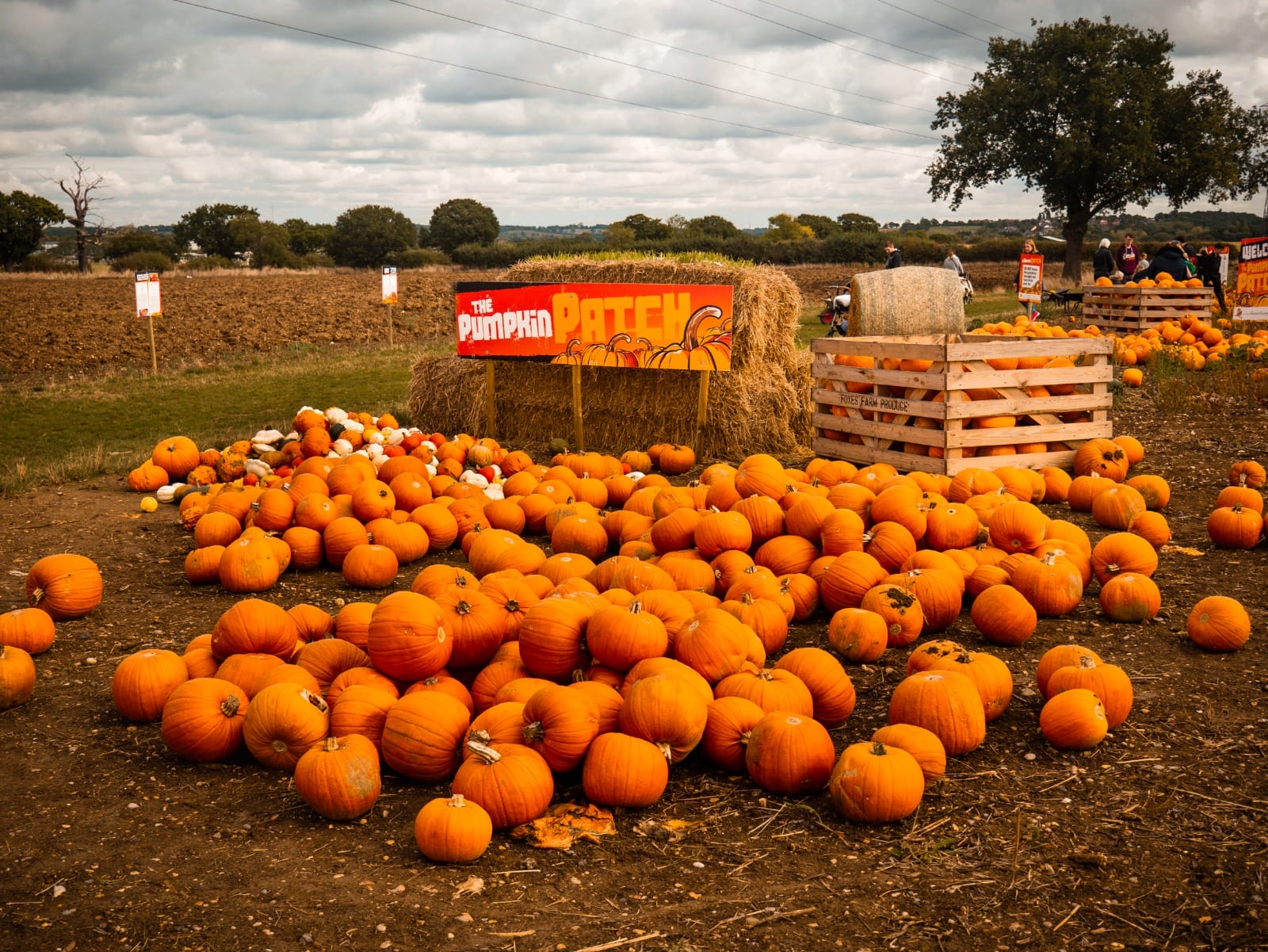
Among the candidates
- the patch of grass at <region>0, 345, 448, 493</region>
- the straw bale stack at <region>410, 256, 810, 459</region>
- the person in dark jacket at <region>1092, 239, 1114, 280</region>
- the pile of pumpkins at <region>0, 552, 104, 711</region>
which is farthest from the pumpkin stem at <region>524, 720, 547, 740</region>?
the person in dark jacket at <region>1092, 239, 1114, 280</region>

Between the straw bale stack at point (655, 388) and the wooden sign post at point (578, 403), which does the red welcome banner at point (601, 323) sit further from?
the straw bale stack at point (655, 388)

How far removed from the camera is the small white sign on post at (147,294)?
51.8 feet

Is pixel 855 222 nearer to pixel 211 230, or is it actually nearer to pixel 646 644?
pixel 211 230

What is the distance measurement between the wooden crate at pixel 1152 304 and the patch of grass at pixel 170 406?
1246cm

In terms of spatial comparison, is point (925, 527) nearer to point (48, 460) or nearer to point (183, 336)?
point (48, 460)

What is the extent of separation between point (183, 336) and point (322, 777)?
865 inches

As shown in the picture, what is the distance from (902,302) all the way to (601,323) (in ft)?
10.6

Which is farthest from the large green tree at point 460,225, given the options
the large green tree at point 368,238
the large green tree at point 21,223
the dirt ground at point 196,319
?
the dirt ground at point 196,319

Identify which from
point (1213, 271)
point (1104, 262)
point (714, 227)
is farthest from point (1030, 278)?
point (714, 227)

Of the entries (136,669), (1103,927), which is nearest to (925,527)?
(1103,927)

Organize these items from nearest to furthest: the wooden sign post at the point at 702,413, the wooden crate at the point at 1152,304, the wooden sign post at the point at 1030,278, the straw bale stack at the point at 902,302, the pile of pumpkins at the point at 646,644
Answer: the pile of pumpkins at the point at 646,644 < the wooden sign post at the point at 702,413 < the straw bale stack at the point at 902,302 < the wooden crate at the point at 1152,304 < the wooden sign post at the point at 1030,278

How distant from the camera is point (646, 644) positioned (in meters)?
3.75

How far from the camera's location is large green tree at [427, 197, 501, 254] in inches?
2975

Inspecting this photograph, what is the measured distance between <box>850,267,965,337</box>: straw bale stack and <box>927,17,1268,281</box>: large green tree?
35675 mm
